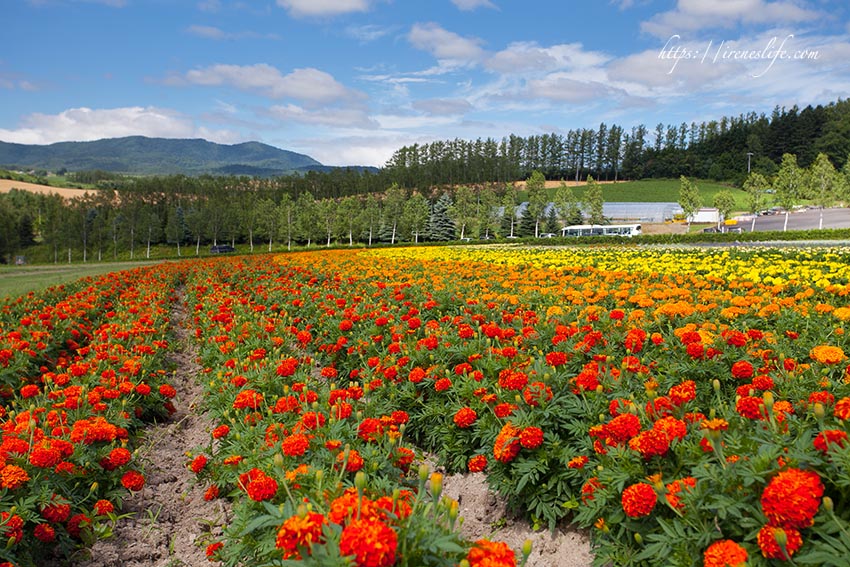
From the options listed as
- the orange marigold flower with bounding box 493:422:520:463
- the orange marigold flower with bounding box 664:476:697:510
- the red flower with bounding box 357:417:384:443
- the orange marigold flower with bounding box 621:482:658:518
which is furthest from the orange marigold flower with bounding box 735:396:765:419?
the red flower with bounding box 357:417:384:443

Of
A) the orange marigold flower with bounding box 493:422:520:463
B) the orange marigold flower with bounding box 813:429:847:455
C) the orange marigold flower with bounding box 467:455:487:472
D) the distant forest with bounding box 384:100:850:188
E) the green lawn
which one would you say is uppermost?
the distant forest with bounding box 384:100:850:188

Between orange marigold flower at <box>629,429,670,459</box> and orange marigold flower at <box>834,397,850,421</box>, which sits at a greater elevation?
orange marigold flower at <box>834,397,850,421</box>

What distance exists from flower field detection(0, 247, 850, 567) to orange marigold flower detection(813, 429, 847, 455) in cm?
3

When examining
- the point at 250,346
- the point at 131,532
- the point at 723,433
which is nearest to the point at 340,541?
the point at 723,433

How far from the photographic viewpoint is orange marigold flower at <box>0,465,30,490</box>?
3.11 metres

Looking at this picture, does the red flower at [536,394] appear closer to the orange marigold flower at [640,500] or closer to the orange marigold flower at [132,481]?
the orange marigold flower at [640,500]

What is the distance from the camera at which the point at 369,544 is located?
1598 mm

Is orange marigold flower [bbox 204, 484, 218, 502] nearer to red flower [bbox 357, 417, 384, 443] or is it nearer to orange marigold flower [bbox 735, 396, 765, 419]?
red flower [bbox 357, 417, 384, 443]

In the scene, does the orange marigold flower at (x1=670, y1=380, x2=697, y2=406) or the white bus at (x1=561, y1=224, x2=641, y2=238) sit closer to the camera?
the orange marigold flower at (x1=670, y1=380, x2=697, y2=406)

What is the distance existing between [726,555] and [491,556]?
1.02 m

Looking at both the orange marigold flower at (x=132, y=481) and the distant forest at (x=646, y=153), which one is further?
the distant forest at (x=646, y=153)

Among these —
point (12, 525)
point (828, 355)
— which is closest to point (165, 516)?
point (12, 525)

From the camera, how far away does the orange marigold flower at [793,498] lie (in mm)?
1915

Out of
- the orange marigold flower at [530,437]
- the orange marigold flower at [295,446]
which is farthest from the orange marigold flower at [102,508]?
the orange marigold flower at [530,437]
